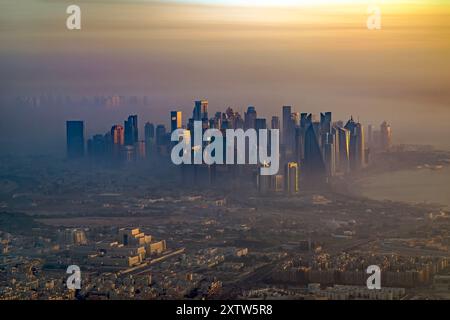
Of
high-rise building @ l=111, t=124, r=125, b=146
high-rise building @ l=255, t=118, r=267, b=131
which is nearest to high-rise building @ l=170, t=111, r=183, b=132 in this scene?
high-rise building @ l=111, t=124, r=125, b=146

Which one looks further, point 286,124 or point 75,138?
point 75,138

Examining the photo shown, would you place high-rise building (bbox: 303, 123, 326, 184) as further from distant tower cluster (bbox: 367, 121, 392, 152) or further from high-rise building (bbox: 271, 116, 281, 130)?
distant tower cluster (bbox: 367, 121, 392, 152)

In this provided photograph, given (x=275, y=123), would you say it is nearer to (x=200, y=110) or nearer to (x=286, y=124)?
(x=286, y=124)

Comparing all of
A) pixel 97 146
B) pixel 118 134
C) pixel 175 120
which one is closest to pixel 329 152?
pixel 175 120

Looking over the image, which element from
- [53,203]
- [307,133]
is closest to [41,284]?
[53,203]

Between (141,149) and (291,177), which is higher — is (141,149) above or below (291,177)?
above

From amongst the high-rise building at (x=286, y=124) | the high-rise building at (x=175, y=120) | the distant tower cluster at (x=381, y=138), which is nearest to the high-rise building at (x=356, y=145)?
the distant tower cluster at (x=381, y=138)

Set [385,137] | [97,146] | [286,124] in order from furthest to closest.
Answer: [97,146] < [385,137] < [286,124]
